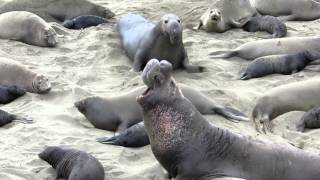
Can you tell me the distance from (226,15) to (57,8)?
230cm

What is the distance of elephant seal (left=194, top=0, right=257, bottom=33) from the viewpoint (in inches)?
370

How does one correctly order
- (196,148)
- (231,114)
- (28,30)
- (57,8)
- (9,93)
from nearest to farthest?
(196,148), (231,114), (9,93), (28,30), (57,8)

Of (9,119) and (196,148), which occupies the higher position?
(196,148)

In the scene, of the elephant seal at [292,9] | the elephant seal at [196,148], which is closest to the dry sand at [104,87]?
the elephant seal at [292,9]

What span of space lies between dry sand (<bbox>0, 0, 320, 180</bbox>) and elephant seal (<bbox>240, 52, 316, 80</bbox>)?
0.31ft

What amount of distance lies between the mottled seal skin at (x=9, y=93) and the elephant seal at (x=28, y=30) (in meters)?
1.90

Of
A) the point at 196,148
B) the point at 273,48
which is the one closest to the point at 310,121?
the point at 196,148

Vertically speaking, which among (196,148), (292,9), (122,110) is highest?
(196,148)

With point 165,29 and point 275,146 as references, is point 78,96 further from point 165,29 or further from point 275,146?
point 275,146

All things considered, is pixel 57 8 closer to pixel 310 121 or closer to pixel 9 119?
pixel 9 119

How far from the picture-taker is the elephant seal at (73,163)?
15.4ft

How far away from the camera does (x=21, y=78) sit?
7062mm

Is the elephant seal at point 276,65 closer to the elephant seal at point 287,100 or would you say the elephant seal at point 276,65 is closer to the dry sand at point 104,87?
the dry sand at point 104,87

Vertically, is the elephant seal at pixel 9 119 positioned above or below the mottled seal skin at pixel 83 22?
above
